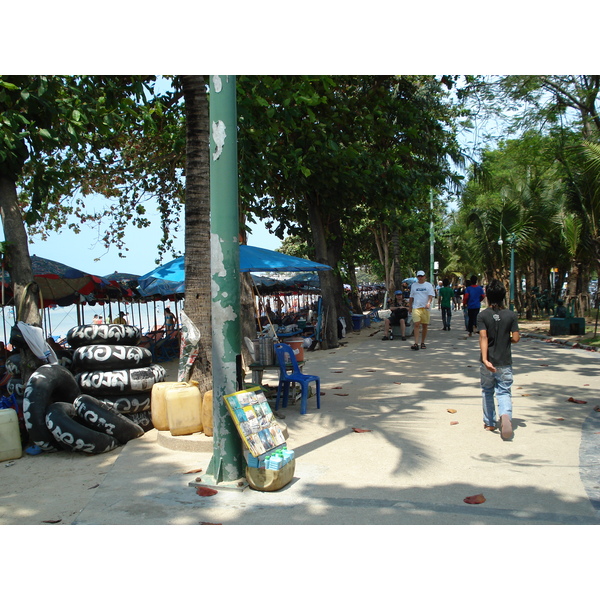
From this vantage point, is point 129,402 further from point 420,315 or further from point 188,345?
point 420,315

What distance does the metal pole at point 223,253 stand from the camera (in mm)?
5070

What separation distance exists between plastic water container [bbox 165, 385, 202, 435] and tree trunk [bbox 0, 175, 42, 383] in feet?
8.50

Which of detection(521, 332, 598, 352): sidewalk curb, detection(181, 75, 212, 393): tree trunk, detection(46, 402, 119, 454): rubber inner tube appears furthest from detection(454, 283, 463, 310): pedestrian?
detection(46, 402, 119, 454): rubber inner tube

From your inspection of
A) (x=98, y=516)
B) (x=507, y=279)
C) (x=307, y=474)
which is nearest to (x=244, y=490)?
(x=307, y=474)

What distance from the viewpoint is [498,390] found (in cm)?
639

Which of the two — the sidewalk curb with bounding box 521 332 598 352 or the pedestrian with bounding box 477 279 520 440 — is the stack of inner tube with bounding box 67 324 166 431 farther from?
the sidewalk curb with bounding box 521 332 598 352

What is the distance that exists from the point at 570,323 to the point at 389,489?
561 inches

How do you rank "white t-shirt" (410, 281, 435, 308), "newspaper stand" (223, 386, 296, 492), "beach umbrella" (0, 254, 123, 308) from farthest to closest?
"white t-shirt" (410, 281, 435, 308) → "beach umbrella" (0, 254, 123, 308) → "newspaper stand" (223, 386, 296, 492)

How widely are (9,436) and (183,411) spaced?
1.95m

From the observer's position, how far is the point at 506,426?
241 inches

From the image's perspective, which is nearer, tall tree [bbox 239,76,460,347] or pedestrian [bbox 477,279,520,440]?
pedestrian [bbox 477,279,520,440]

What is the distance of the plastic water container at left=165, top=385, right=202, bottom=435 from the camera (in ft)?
20.6

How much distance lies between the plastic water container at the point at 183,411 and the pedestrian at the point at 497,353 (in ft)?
11.1

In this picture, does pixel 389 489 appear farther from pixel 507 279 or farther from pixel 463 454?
pixel 507 279
